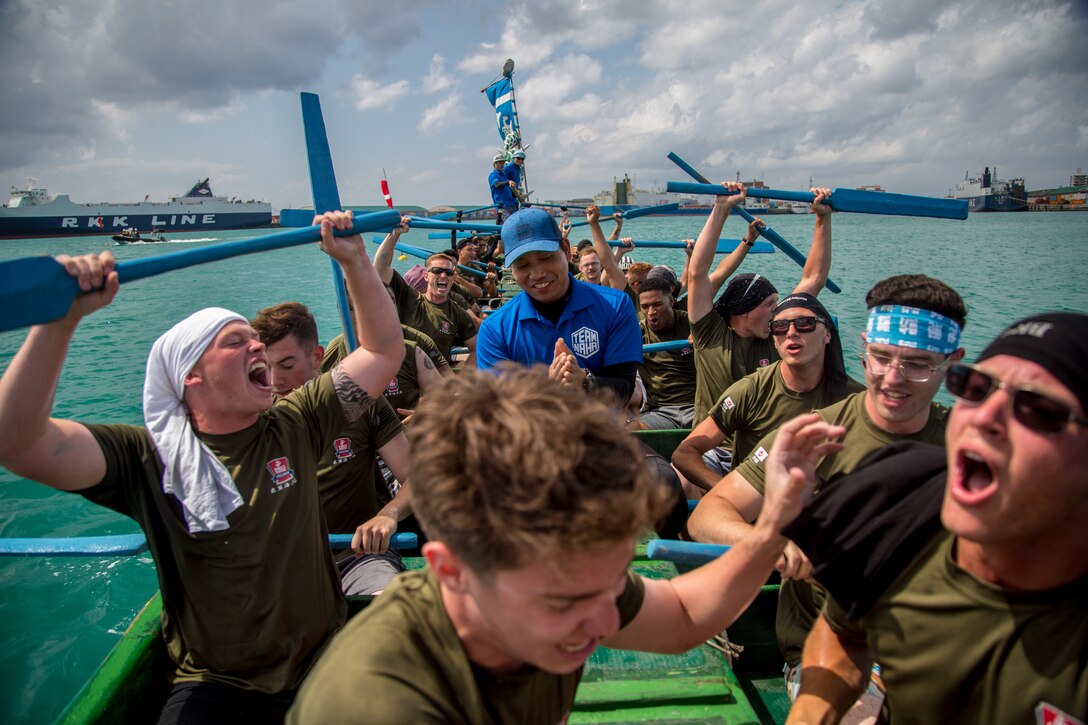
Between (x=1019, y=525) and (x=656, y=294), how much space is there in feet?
14.6

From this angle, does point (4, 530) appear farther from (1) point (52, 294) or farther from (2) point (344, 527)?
(1) point (52, 294)

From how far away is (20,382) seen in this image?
167 cm

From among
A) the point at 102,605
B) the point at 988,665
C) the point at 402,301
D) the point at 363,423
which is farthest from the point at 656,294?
the point at 102,605

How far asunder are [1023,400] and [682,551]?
122 centimetres

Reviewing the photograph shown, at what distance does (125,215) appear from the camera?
68.7 m

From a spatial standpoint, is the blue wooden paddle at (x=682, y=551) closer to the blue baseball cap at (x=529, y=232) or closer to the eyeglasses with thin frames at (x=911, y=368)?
the eyeglasses with thin frames at (x=911, y=368)

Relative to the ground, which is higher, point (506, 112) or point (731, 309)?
point (506, 112)

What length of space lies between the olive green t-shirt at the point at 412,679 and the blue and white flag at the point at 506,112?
15.1 m

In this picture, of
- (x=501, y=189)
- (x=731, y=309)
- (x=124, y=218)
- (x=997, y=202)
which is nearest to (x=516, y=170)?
(x=501, y=189)

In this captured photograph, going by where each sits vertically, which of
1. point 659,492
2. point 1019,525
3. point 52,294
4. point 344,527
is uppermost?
point 52,294

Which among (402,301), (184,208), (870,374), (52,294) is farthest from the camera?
(184,208)

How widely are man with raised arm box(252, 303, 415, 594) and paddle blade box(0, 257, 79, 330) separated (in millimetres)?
1258

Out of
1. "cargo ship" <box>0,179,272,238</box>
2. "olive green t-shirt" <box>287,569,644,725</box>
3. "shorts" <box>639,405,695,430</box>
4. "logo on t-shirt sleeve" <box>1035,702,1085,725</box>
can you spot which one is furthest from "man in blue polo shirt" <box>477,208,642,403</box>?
"cargo ship" <box>0,179,272,238</box>

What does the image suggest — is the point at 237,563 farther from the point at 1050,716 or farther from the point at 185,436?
the point at 1050,716
